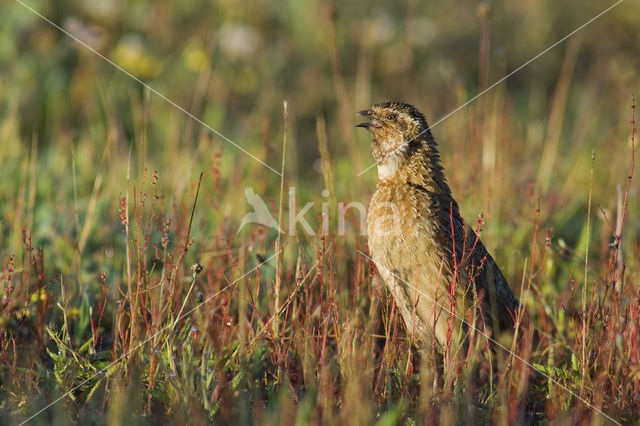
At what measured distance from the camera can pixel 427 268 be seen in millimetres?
3686

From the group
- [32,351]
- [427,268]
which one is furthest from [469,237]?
[32,351]

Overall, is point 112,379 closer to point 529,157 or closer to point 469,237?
point 469,237

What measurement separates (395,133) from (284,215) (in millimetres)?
1124

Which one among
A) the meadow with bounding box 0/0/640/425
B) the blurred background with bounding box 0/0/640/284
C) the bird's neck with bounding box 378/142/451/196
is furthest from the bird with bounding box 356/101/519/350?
the blurred background with bounding box 0/0/640/284

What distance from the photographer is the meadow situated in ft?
10.1

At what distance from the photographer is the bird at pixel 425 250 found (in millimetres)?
3688

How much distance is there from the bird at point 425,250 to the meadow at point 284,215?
0.17 metres

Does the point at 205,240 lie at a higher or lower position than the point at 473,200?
lower

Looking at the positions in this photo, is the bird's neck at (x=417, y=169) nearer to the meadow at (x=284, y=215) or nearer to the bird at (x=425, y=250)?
the bird at (x=425, y=250)

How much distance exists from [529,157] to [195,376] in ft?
14.8

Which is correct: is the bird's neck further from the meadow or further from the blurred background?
the blurred background

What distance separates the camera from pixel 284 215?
4.94 meters

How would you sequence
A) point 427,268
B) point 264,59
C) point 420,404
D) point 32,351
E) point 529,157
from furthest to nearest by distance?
point 264,59 < point 529,157 < point 427,268 < point 32,351 < point 420,404

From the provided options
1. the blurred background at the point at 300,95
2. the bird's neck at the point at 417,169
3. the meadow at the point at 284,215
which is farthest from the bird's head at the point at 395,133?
the blurred background at the point at 300,95
